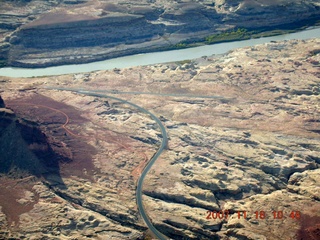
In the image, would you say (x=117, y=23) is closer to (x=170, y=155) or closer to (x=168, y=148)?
(x=168, y=148)

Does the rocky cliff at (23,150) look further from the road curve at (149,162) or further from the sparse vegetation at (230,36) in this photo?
the sparse vegetation at (230,36)

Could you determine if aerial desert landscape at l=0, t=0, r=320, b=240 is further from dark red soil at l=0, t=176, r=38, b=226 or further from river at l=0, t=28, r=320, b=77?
river at l=0, t=28, r=320, b=77

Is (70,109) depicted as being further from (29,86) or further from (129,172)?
(129,172)

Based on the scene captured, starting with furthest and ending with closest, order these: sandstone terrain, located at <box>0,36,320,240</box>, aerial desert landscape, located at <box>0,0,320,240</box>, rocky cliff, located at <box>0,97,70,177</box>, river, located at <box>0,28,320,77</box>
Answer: river, located at <box>0,28,320,77</box>, rocky cliff, located at <box>0,97,70,177</box>, aerial desert landscape, located at <box>0,0,320,240</box>, sandstone terrain, located at <box>0,36,320,240</box>

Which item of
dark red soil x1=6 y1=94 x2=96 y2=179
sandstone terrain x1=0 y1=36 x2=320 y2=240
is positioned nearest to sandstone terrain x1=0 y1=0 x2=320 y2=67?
sandstone terrain x1=0 y1=36 x2=320 y2=240
